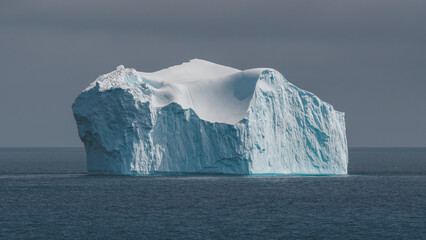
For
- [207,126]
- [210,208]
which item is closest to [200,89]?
[207,126]

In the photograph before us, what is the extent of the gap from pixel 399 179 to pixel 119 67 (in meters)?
26.2

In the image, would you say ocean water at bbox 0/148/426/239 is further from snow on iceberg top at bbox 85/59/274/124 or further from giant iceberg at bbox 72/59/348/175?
snow on iceberg top at bbox 85/59/274/124

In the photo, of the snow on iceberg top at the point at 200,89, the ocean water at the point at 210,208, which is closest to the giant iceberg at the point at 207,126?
the snow on iceberg top at the point at 200,89

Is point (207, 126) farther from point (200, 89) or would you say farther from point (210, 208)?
point (210, 208)

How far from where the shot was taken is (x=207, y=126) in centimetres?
5512

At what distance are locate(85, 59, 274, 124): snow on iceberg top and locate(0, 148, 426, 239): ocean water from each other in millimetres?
5304

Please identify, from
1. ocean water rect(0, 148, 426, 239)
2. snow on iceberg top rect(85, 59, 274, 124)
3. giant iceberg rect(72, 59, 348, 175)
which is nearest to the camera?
ocean water rect(0, 148, 426, 239)

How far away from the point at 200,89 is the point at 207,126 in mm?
4800

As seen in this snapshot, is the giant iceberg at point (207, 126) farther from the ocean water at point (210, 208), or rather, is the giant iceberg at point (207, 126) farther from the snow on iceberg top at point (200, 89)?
the ocean water at point (210, 208)

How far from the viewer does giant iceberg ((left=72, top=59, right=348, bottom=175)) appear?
5394 centimetres

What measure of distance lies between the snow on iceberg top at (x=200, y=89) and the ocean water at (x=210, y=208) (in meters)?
5.30

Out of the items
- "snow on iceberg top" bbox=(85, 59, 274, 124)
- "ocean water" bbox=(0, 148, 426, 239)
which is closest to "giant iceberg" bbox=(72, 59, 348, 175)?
"snow on iceberg top" bbox=(85, 59, 274, 124)

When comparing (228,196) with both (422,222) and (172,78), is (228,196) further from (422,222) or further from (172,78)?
(172,78)

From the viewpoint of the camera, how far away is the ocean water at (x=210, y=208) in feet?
107
